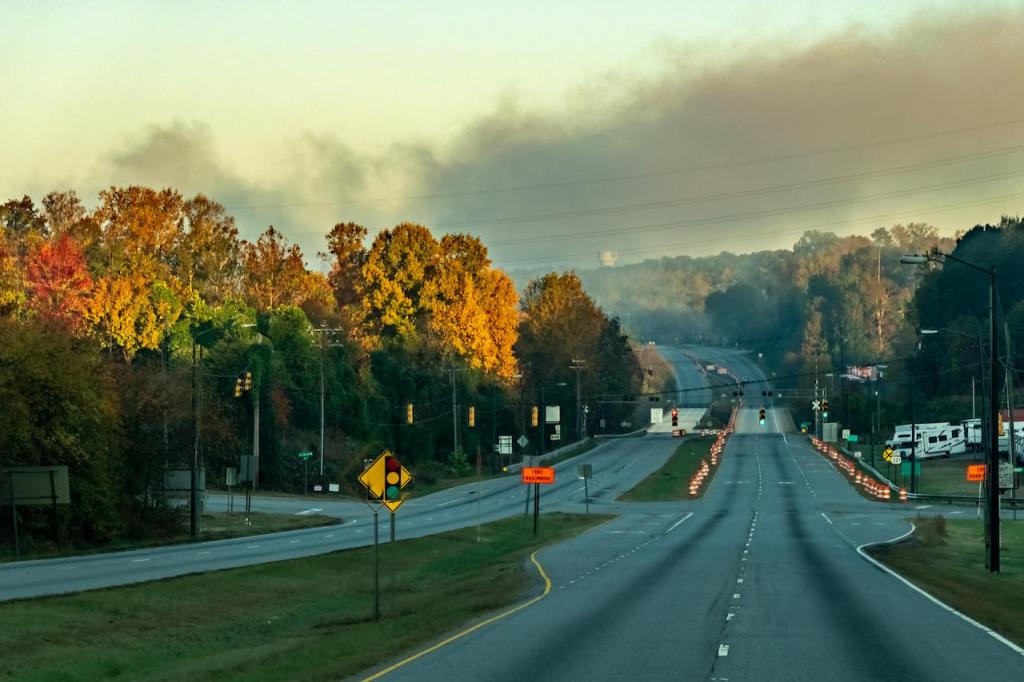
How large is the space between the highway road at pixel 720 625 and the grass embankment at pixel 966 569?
1.05 meters

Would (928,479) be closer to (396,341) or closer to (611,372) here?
(396,341)

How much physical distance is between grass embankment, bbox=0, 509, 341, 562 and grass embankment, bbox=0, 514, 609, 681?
34.8ft

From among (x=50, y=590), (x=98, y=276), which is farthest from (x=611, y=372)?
(x=50, y=590)

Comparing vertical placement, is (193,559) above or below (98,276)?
below

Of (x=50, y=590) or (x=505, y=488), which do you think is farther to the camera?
(x=505, y=488)

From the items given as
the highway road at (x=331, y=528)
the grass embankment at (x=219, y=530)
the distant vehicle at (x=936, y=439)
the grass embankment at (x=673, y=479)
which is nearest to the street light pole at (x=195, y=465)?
the grass embankment at (x=219, y=530)

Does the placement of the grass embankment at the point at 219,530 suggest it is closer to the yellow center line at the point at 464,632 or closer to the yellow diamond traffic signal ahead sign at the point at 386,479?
the yellow center line at the point at 464,632

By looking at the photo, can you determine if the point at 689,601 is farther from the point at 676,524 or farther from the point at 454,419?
the point at 454,419

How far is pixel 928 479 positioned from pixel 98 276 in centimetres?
7374

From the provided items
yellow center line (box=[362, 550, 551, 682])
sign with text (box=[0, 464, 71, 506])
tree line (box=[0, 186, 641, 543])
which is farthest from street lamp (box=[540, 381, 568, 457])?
yellow center line (box=[362, 550, 551, 682])

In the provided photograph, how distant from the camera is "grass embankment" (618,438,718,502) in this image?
112m

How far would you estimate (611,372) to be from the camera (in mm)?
197625

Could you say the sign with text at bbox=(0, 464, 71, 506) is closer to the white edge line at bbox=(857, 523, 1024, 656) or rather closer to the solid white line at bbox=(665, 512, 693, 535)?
the white edge line at bbox=(857, 523, 1024, 656)

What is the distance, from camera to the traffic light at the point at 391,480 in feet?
104
